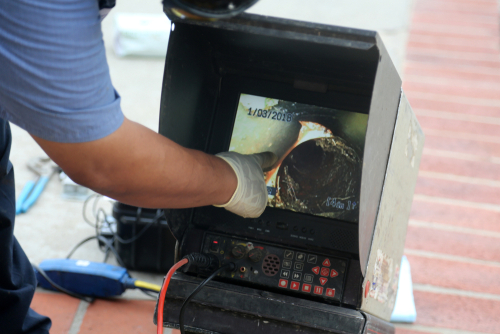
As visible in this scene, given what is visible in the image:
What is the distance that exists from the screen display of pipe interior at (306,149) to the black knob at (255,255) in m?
0.10

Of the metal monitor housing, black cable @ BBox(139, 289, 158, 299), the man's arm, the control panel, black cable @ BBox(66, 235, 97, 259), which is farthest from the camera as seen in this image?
black cable @ BBox(66, 235, 97, 259)

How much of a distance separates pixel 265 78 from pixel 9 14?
1.84 ft

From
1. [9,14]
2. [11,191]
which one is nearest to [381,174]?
[9,14]

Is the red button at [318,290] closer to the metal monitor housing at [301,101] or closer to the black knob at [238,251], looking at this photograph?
the metal monitor housing at [301,101]

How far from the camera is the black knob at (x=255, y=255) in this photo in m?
0.96

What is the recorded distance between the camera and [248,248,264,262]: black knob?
0.96m

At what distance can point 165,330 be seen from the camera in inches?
51.8

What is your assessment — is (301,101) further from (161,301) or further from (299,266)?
(161,301)

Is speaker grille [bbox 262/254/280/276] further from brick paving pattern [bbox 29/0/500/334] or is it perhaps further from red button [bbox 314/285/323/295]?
brick paving pattern [bbox 29/0/500/334]

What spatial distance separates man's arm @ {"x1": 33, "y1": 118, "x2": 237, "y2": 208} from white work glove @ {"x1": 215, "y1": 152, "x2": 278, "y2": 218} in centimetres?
9

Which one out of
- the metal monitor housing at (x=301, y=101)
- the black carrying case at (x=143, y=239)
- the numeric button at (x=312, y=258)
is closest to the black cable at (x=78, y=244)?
the black carrying case at (x=143, y=239)

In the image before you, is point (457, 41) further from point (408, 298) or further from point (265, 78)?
point (265, 78)

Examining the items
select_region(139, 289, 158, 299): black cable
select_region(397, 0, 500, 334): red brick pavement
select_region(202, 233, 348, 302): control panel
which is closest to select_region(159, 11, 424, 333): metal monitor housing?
select_region(202, 233, 348, 302): control panel

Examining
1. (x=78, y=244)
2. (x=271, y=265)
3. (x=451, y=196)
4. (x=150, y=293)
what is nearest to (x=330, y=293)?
(x=271, y=265)
